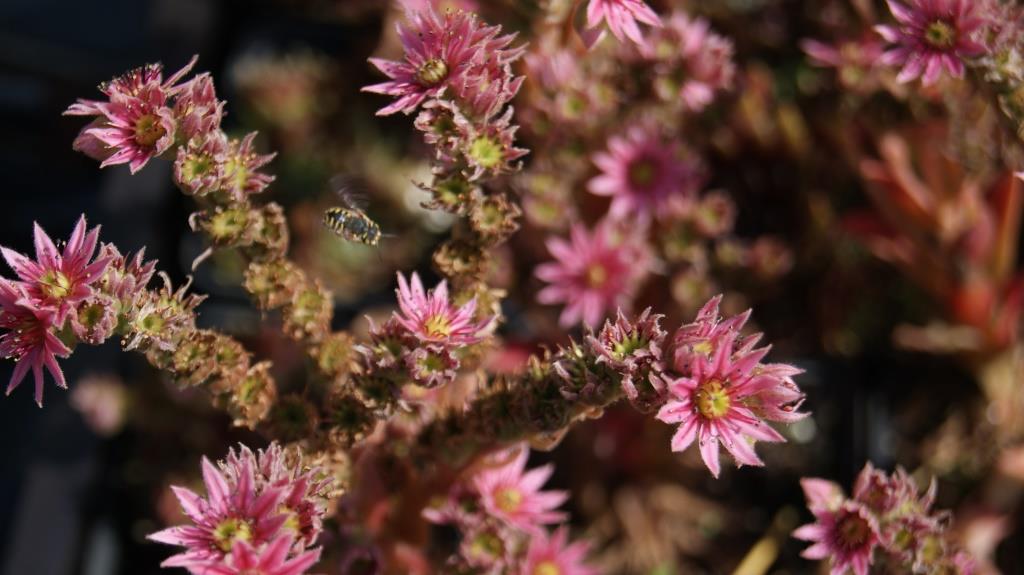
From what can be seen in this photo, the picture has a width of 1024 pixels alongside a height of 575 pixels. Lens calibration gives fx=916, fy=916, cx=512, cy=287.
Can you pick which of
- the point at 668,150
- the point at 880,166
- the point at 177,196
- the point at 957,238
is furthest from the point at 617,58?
the point at 177,196

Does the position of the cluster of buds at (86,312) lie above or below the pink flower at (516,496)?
above

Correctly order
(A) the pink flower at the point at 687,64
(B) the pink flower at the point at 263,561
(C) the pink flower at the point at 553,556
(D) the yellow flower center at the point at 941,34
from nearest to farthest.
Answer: (B) the pink flower at the point at 263,561, (D) the yellow flower center at the point at 941,34, (C) the pink flower at the point at 553,556, (A) the pink flower at the point at 687,64

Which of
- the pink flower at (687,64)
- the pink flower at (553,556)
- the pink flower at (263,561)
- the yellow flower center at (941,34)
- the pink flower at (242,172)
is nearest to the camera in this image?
the pink flower at (263,561)

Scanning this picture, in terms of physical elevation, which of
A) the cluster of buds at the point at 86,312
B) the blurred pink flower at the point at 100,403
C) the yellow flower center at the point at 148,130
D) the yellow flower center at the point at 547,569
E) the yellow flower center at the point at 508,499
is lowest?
the yellow flower center at the point at 547,569

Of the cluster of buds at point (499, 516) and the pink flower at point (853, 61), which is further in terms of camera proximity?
the pink flower at point (853, 61)

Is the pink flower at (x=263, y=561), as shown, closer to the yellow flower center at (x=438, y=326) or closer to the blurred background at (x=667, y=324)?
the yellow flower center at (x=438, y=326)

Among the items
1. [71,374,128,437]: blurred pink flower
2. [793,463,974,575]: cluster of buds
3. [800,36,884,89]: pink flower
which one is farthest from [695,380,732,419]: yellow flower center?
[71,374,128,437]: blurred pink flower

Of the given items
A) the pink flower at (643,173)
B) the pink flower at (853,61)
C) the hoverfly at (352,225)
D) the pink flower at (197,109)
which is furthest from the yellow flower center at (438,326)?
the pink flower at (853,61)
